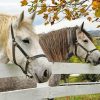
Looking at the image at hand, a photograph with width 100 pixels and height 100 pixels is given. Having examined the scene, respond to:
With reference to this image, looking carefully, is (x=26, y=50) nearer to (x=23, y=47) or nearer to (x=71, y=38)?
(x=23, y=47)

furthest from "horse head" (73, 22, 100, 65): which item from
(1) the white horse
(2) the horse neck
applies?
(1) the white horse

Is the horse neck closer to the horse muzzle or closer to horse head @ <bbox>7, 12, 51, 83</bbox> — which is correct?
horse head @ <bbox>7, 12, 51, 83</bbox>

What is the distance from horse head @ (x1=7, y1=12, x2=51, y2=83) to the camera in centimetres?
468

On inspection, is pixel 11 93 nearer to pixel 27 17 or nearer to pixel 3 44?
pixel 3 44

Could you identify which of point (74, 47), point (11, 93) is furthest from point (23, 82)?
point (74, 47)

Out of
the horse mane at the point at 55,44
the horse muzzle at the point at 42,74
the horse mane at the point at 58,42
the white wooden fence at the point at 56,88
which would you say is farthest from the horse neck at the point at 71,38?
the horse muzzle at the point at 42,74

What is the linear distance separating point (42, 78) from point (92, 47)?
12.9 ft

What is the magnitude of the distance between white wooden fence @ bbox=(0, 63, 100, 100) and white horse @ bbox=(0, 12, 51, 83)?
27cm

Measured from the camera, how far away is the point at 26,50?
15.7 feet

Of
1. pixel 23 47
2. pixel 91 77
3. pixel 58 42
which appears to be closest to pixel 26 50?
pixel 23 47

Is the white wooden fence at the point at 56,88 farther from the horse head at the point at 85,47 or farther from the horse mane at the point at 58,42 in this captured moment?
the horse mane at the point at 58,42

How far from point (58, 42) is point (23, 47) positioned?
11.0ft

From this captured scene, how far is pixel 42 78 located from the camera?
4.66 metres

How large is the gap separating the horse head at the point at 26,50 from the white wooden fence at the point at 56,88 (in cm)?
31
